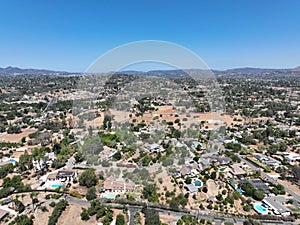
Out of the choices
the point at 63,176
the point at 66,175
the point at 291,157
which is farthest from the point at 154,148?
the point at 291,157

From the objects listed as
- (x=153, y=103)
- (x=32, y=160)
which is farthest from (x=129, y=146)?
(x=153, y=103)

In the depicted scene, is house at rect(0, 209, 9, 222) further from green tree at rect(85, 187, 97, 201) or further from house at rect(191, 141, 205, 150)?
house at rect(191, 141, 205, 150)

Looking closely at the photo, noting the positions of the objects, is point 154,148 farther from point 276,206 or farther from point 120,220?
point 276,206

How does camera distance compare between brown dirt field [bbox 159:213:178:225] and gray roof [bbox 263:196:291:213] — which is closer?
brown dirt field [bbox 159:213:178:225]

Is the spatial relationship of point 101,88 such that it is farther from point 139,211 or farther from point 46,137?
point 139,211

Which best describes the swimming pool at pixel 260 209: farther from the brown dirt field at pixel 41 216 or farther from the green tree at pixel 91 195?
the brown dirt field at pixel 41 216

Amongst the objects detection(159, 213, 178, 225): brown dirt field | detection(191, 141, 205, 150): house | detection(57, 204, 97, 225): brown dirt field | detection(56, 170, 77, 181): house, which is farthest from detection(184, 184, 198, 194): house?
detection(56, 170, 77, 181): house
